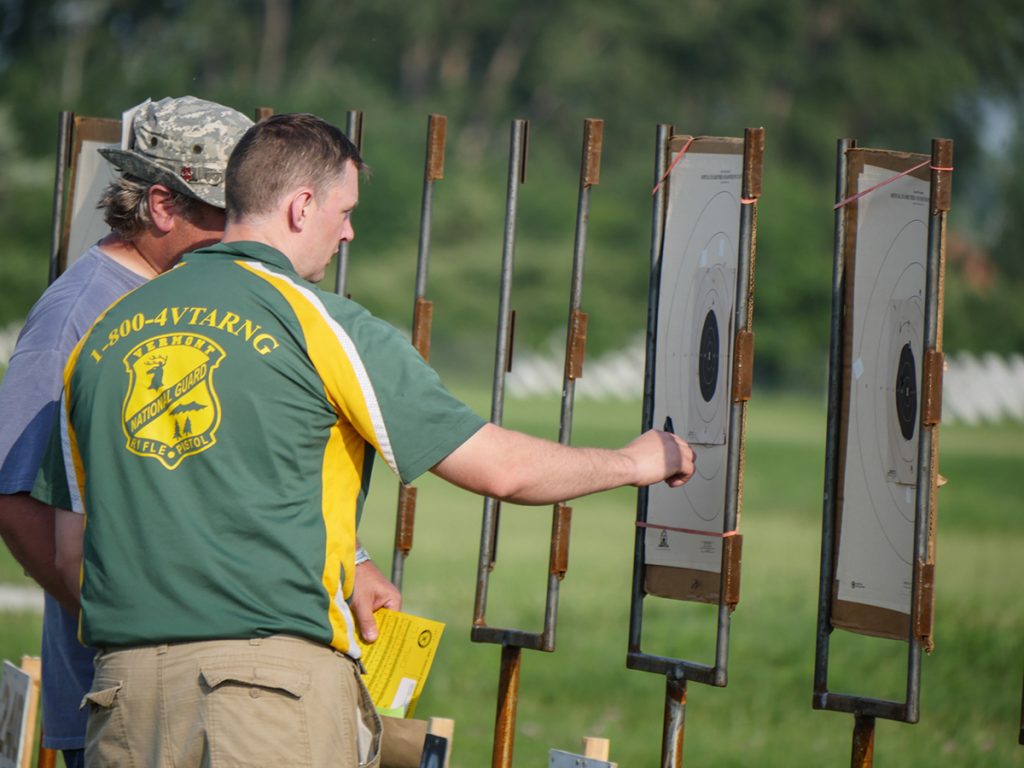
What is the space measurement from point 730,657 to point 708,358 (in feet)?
16.2

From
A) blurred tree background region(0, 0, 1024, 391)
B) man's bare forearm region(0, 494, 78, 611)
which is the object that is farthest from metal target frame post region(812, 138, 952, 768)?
blurred tree background region(0, 0, 1024, 391)

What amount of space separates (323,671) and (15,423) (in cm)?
72

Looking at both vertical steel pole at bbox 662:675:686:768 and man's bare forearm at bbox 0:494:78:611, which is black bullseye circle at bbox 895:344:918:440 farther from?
man's bare forearm at bbox 0:494:78:611

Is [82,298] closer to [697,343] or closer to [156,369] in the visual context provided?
[156,369]

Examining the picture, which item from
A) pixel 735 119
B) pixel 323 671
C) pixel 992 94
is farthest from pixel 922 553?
pixel 992 94

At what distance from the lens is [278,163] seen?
2334mm

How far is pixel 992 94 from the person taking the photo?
42.2m

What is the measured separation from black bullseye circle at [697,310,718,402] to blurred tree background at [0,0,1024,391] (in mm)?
30423

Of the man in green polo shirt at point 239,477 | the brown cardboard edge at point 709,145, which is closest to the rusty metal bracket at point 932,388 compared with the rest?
the brown cardboard edge at point 709,145

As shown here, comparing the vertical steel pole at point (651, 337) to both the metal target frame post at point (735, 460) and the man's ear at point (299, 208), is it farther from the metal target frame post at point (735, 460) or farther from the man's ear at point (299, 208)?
the man's ear at point (299, 208)

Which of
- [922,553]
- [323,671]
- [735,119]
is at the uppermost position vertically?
[735,119]

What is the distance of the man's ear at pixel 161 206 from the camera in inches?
108

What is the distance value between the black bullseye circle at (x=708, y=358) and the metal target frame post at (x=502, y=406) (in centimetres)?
26

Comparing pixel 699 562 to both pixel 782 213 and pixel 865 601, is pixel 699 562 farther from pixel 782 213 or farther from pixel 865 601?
pixel 782 213
